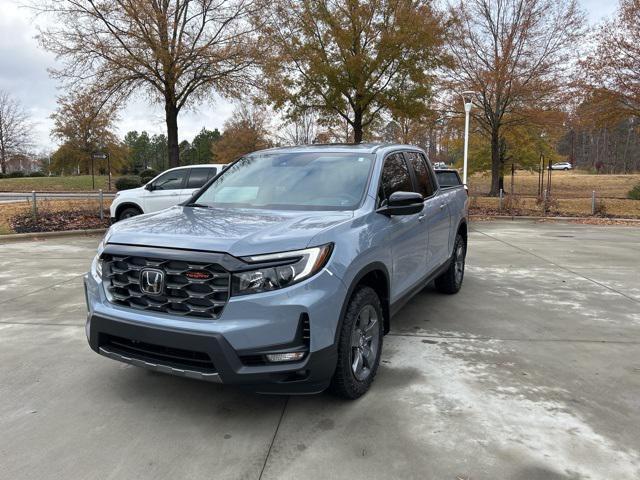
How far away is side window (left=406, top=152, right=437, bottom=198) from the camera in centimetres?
503

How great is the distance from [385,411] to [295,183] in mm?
1981

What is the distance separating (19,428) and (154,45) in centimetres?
1286

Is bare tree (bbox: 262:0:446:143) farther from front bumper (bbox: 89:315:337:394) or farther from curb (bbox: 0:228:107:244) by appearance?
front bumper (bbox: 89:315:337:394)

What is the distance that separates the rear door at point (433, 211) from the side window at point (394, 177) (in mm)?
289

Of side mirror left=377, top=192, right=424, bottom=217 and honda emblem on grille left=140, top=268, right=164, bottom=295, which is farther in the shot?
side mirror left=377, top=192, right=424, bottom=217

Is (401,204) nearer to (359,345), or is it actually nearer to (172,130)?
(359,345)

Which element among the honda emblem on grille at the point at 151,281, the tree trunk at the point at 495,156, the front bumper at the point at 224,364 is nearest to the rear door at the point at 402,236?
the front bumper at the point at 224,364

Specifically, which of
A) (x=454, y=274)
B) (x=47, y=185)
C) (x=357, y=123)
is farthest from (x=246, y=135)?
(x=454, y=274)

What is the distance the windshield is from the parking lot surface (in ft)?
4.77

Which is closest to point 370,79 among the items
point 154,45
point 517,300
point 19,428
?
point 154,45

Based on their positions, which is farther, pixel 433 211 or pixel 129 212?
pixel 129 212

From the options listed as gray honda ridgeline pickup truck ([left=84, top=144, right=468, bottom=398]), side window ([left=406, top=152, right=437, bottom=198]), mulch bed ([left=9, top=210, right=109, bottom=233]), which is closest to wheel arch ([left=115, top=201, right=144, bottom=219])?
mulch bed ([left=9, top=210, right=109, bottom=233])

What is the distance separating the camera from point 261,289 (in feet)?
9.05

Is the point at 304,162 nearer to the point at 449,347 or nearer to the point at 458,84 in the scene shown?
the point at 449,347
